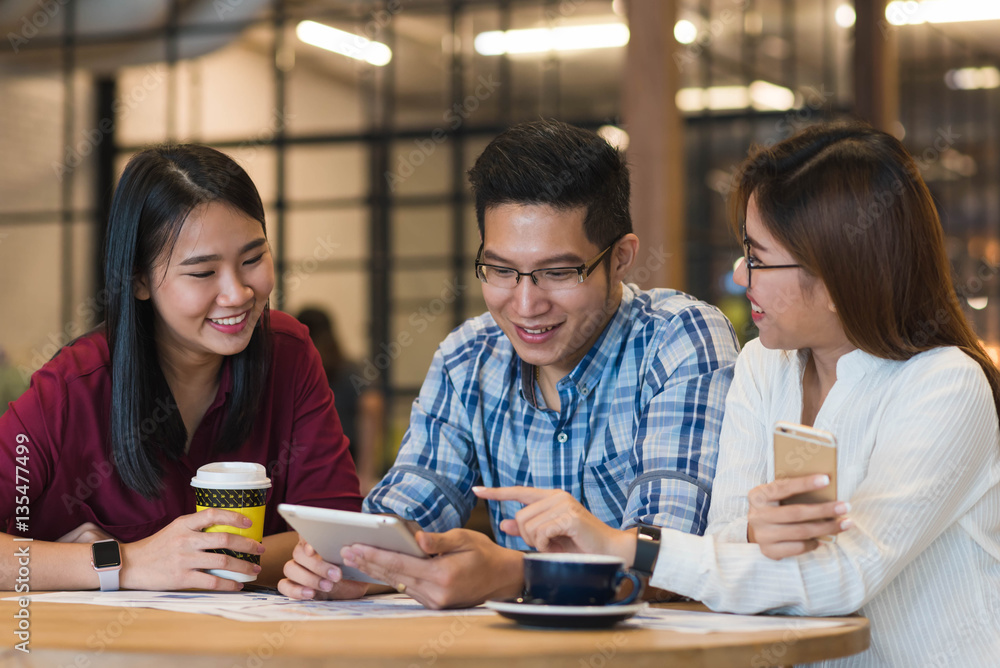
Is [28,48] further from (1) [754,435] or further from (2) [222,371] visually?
(1) [754,435]

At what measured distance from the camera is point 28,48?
29.1ft

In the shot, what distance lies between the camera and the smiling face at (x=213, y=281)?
174 centimetres

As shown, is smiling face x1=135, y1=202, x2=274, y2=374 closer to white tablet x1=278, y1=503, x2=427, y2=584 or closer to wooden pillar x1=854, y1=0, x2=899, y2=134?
white tablet x1=278, y1=503, x2=427, y2=584

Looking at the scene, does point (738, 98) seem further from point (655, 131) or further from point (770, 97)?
point (655, 131)

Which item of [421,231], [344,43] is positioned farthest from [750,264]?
[344,43]

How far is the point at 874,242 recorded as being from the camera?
4.72ft

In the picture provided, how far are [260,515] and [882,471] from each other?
906 millimetres

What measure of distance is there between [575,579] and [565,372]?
2.58 feet

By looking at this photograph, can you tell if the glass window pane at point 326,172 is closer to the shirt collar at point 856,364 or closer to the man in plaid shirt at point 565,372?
the man in plaid shirt at point 565,372

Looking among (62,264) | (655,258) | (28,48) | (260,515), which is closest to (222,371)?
(260,515)

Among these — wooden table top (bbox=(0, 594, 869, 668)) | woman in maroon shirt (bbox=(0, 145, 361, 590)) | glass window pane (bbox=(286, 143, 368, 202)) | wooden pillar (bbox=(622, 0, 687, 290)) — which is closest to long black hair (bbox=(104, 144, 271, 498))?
woman in maroon shirt (bbox=(0, 145, 361, 590))

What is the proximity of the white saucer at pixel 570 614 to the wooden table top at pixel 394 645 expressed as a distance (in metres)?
0.01

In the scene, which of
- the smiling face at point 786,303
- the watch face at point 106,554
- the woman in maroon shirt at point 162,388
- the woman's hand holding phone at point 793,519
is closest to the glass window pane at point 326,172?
the woman in maroon shirt at point 162,388

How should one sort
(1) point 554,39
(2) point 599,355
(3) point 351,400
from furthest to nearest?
(1) point 554,39
(3) point 351,400
(2) point 599,355
